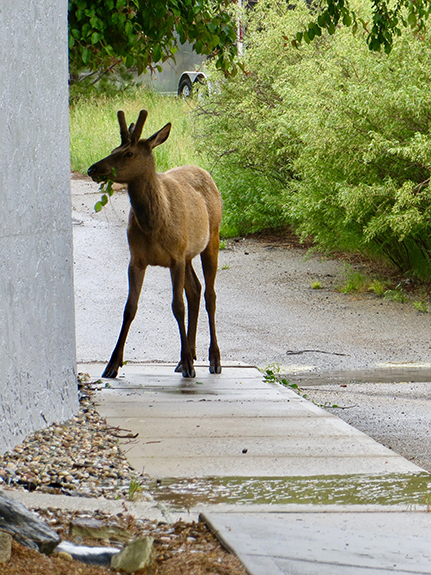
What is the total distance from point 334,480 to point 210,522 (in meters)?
0.93

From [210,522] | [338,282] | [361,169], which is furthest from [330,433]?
[338,282]

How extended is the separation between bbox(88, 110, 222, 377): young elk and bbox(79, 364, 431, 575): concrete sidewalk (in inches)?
28.9

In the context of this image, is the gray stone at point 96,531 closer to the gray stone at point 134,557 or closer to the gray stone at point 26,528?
the gray stone at point 26,528

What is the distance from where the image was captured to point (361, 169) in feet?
38.5

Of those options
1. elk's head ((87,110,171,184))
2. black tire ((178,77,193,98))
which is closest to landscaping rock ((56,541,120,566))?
elk's head ((87,110,171,184))

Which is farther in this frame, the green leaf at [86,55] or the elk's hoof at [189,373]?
the elk's hoof at [189,373]

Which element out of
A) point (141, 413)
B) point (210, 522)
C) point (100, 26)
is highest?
point (100, 26)

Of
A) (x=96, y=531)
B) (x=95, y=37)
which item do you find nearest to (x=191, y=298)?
(x=95, y=37)

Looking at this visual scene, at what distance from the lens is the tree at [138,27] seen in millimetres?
6059

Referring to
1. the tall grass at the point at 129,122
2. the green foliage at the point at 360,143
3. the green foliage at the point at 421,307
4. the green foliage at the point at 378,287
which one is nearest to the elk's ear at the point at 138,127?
the green foliage at the point at 360,143

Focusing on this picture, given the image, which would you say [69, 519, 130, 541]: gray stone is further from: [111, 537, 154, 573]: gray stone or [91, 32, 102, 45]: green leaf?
[91, 32, 102, 45]: green leaf

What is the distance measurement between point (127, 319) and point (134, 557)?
3.93m

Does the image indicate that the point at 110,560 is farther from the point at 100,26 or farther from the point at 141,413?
the point at 100,26

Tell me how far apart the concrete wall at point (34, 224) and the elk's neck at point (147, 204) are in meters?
1.48
